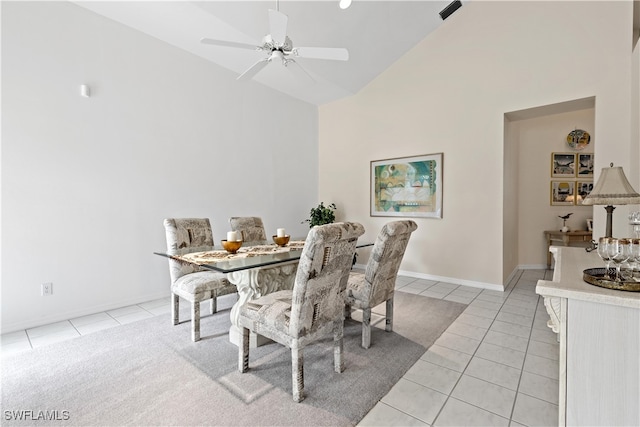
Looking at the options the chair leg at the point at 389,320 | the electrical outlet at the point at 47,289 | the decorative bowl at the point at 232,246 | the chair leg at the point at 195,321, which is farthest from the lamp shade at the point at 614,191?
the electrical outlet at the point at 47,289

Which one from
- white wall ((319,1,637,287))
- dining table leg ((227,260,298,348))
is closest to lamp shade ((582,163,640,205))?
white wall ((319,1,637,287))

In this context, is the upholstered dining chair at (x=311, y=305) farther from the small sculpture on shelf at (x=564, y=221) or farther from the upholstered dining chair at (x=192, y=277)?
the small sculpture on shelf at (x=564, y=221)

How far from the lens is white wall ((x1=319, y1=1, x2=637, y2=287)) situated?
3277mm

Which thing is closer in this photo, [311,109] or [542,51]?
[542,51]

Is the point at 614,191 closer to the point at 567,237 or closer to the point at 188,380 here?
the point at 188,380

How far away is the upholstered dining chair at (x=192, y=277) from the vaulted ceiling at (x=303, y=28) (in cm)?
221

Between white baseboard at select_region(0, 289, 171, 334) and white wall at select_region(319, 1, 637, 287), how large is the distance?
3.48m

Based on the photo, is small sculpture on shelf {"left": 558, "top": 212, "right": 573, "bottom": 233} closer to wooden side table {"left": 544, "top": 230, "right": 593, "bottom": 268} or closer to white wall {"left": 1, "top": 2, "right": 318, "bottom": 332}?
wooden side table {"left": 544, "top": 230, "right": 593, "bottom": 268}

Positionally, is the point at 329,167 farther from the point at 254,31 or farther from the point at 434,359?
the point at 434,359

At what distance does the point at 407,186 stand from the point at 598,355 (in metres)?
3.74

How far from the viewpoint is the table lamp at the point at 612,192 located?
2.09 m

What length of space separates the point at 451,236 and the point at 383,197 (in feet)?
4.08

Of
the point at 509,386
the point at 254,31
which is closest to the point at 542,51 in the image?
the point at 254,31

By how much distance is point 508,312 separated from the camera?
3.17m
